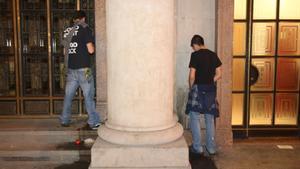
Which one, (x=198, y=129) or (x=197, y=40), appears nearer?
(x=197, y=40)

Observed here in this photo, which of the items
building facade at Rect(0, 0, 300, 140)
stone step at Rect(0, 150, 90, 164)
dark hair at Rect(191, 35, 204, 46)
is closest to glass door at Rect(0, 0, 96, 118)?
building facade at Rect(0, 0, 300, 140)

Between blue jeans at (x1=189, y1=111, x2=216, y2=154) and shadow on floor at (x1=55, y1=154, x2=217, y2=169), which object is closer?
shadow on floor at (x1=55, y1=154, x2=217, y2=169)

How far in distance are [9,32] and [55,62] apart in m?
1.06

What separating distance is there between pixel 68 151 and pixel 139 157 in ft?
7.72

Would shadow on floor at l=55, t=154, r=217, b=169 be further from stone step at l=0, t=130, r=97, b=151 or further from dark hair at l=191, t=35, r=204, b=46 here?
dark hair at l=191, t=35, r=204, b=46

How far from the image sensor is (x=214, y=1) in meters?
7.71

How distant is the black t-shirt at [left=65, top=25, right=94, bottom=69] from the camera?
7.25m

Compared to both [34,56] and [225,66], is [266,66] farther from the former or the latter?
[34,56]

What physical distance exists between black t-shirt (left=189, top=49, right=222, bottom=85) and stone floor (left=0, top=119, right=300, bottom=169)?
1226 mm

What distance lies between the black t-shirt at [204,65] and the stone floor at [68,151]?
1226 mm

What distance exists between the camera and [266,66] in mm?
8453

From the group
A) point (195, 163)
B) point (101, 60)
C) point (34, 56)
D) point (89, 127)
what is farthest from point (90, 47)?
point (195, 163)

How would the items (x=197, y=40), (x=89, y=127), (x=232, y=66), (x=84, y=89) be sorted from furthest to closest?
(x=232, y=66), (x=89, y=127), (x=84, y=89), (x=197, y=40)

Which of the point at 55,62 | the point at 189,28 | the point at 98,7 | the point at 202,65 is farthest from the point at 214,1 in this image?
the point at 55,62
